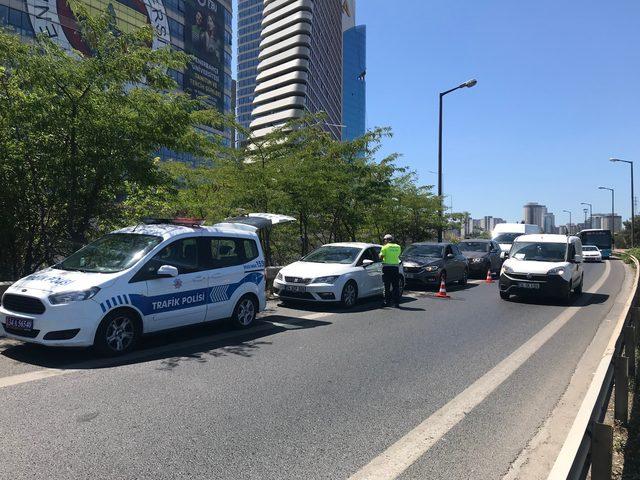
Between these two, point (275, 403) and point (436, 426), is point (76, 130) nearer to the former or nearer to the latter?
point (275, 403)

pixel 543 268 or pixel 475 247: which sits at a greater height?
pixel 475 247

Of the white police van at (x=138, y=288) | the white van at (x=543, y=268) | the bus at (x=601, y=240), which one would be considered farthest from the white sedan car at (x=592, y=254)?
the white police van at (x=138, y=288)

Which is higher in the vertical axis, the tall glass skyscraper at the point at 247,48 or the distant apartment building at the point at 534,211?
the tall glass skyscraper at the point at 247,48

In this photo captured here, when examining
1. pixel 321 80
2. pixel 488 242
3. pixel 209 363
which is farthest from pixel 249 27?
pixel 209 363

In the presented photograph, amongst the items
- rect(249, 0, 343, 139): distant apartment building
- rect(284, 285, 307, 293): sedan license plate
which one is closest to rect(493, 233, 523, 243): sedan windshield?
rect(284, 285, 307, 293): sedan license plate

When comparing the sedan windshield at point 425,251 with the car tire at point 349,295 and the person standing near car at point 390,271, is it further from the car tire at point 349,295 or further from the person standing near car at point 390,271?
the car tire at point 349,295

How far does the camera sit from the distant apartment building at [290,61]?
114 metres

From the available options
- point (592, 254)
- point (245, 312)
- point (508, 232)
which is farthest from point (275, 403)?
point (592, 254)

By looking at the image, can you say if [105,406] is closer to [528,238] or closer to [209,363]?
[209,363]

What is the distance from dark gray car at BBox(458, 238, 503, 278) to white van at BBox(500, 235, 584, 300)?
235 inches

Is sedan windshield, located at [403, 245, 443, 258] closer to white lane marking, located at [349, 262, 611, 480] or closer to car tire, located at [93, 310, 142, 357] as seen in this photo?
white lane marking, located at [349, 262, 611, 480]

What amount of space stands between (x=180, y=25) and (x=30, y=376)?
9715 centimetres

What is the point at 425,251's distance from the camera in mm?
17391

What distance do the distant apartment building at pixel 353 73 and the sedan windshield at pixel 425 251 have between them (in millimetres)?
151951
